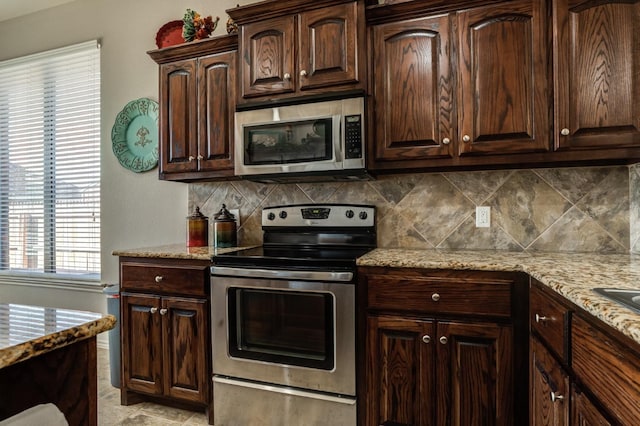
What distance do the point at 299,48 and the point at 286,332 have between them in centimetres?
152

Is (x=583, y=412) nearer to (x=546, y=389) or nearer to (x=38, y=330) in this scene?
(x=546, y=389)

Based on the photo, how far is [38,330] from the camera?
2.12 feet

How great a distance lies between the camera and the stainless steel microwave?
193cm

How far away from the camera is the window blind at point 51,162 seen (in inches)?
125

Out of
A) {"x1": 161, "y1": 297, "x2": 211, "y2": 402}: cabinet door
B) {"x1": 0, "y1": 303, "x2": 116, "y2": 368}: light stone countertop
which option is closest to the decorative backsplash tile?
{"x1": 161, "y1": 297, "x2": 211, "y2": 402}: cabinet door

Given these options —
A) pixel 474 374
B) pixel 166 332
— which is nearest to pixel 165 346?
pixel 166 332

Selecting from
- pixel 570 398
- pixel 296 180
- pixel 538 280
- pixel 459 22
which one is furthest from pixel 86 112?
pixel 570 398

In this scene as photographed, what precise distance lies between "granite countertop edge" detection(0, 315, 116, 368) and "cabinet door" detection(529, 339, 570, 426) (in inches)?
47.8

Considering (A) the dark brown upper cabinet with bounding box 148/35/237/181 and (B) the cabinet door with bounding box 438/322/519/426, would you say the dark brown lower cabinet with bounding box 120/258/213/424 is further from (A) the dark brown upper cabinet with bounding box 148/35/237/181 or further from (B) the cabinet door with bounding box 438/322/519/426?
(B) the cabinet door with bounding box 438/322/519/426

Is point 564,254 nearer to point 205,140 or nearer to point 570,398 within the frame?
point 570,398

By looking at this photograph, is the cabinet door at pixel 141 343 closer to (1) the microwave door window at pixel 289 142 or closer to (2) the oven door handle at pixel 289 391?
(2) the oven door handle at pixel 289 391

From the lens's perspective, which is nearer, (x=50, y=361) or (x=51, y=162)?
(x=50, y=361)

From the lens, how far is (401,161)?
196 cm

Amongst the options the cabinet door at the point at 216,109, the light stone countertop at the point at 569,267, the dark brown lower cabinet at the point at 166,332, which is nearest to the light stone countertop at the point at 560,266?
the light stone countertop at the point at 569,267
